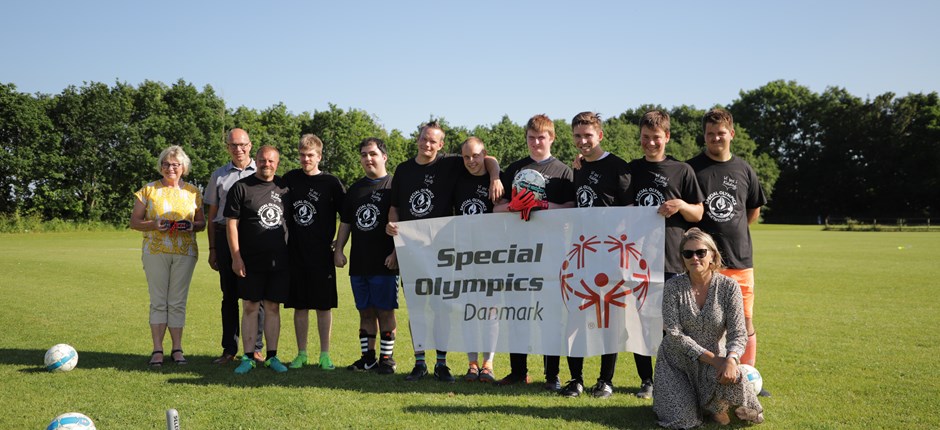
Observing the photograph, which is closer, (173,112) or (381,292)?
(381,292)

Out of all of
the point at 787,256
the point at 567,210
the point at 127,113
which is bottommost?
the point at 787,256

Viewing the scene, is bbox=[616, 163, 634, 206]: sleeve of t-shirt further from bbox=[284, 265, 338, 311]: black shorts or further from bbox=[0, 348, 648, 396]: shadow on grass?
bbox=[284, 265, 338, 311]: black shorts

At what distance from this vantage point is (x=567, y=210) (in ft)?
21.7

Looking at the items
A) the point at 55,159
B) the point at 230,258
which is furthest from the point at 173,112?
the point at 230,258

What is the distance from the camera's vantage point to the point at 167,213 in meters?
7.99

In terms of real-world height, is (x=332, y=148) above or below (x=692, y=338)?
above

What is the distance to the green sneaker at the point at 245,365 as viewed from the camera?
7398mm

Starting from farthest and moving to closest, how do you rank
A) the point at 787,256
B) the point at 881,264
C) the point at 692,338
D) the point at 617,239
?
the point at 787,256 → the point at 881,264 → the point at 617,239 → the point at 692,338

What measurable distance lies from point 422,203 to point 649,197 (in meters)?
2.31

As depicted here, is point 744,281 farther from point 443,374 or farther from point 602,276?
point 443,374

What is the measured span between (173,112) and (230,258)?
217 feet

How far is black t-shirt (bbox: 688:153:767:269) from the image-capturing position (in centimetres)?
641

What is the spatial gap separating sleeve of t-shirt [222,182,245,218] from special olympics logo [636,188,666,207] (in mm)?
4138

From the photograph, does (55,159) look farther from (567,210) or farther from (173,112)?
(567,210)
